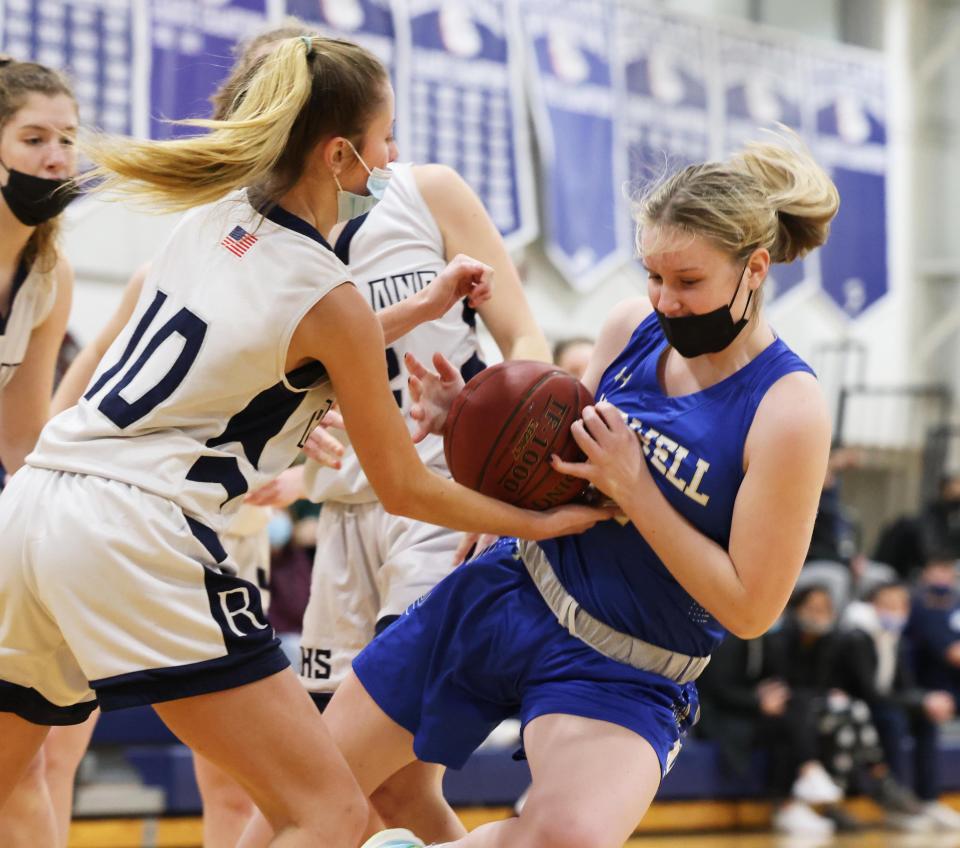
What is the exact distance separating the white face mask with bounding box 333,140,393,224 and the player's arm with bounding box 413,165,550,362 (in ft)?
2.53

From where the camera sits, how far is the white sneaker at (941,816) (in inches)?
335

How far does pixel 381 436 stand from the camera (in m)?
2.55

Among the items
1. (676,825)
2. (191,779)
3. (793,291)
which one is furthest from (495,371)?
(793,291)

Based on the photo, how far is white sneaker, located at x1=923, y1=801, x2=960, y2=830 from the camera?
8508 millimetres

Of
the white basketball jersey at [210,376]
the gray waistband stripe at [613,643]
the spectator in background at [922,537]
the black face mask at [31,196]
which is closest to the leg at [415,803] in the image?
the gray waistband stripe at [613,643]

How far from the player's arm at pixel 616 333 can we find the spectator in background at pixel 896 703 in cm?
605

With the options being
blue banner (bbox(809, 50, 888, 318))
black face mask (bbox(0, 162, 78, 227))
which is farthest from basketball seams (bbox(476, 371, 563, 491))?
blue banner (bbox(809, 50, 888, 318))

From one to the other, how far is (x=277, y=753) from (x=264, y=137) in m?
1.09

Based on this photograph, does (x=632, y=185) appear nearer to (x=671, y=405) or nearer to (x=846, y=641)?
(x=671, y=405)

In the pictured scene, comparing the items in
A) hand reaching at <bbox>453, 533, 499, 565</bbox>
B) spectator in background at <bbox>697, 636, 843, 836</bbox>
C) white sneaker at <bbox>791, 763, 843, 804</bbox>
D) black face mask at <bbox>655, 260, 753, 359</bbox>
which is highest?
black face mask at <bbox>655, 260, 753, 359</bbox>

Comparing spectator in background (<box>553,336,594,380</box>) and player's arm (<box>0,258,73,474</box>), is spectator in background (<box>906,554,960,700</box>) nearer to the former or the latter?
spectator in background (<box>553,336,594,380</box>)

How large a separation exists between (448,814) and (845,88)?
10.7m

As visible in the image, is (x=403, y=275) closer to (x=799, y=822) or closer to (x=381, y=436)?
(x=381, y=436)

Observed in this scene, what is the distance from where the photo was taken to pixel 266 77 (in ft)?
8.16
